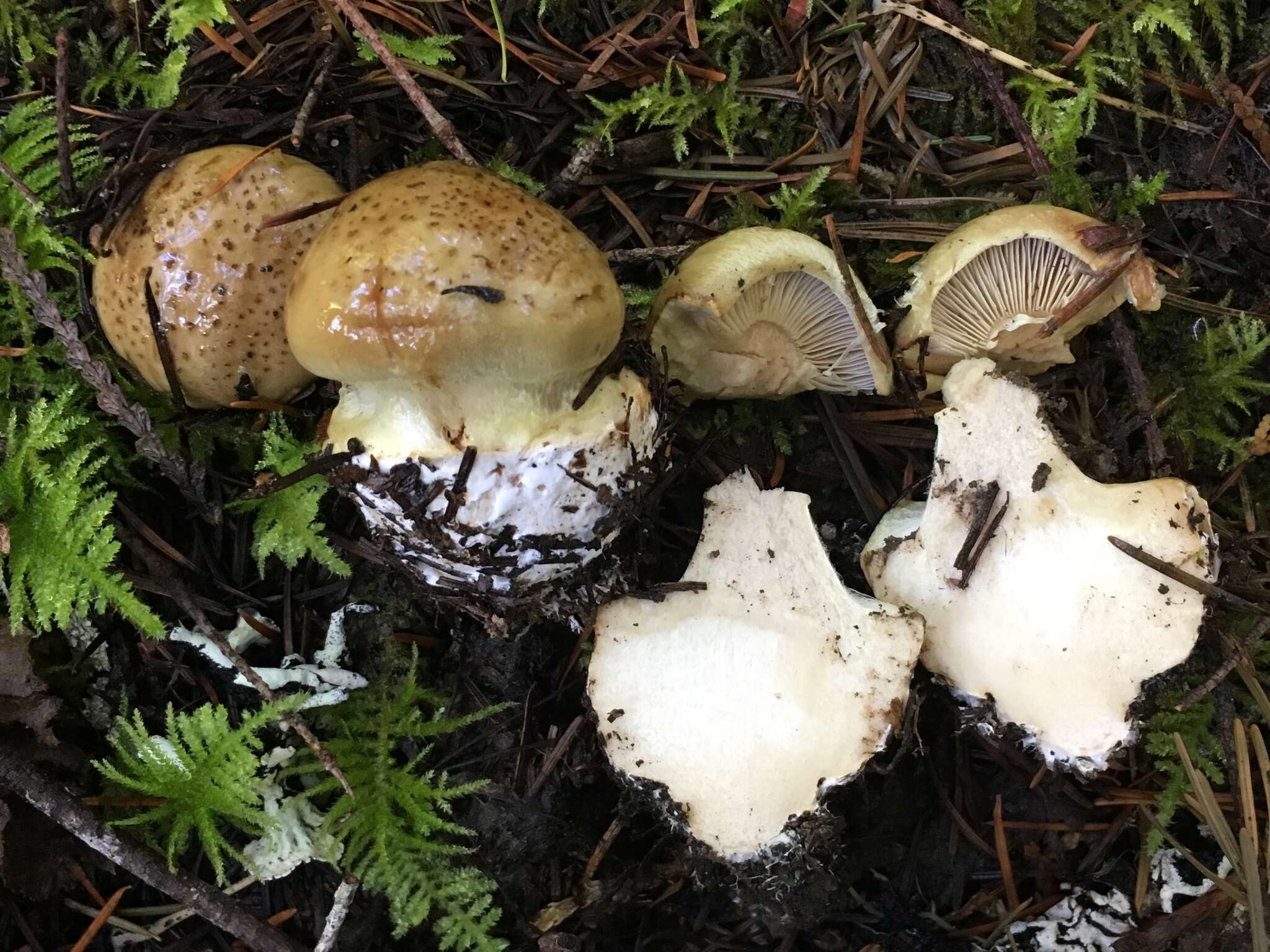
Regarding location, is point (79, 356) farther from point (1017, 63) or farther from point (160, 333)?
point (1017, 63)

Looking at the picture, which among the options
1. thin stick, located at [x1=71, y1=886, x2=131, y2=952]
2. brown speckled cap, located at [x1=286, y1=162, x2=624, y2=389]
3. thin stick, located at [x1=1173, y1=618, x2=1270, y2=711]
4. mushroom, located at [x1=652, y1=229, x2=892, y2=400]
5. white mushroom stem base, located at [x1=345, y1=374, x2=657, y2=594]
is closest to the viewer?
brown speckled cap, located at [x1=286, y1=162, x2=624, y2=389]

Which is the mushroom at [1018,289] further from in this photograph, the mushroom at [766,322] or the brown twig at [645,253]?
the brown twig at [645,253]

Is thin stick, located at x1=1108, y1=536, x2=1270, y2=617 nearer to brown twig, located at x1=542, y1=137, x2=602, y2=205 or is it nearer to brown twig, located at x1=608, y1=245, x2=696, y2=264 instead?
brown twig, located at x1=608, y1=245, x2=696, y2=264

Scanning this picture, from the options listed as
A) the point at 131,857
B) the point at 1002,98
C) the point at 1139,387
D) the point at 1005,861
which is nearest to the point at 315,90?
the point at 1002,98

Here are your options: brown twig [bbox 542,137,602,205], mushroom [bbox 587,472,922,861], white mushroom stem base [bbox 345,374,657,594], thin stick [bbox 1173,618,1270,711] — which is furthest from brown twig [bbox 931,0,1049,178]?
thin stick [bbox 1173,618,1270,711]

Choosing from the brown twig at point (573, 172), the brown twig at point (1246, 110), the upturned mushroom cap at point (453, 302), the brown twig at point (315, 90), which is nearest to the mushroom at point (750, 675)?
the upturned mushroom cap at point (453, 302)
